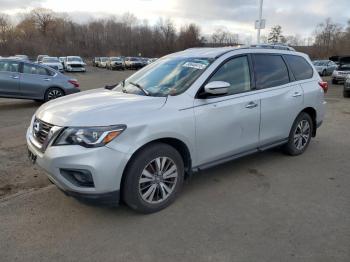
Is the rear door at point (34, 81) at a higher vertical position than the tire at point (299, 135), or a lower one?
higher

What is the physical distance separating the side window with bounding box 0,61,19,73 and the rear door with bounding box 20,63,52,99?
0.73 ft

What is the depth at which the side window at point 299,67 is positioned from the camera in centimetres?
531

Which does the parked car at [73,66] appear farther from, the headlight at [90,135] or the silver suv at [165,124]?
the headlight at [90,135]

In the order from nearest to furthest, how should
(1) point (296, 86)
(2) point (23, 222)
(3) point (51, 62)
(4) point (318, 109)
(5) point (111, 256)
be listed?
(5) point (111, 256)
(2) point (23, 222)
(1) point (296, 86)
(4) point (318, 109)
(3) point (51, 62)

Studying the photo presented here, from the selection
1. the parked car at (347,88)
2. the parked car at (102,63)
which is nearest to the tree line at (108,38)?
the parked car at (102,63)

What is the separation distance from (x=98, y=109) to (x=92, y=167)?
651mm

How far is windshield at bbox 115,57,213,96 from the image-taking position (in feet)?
12.9

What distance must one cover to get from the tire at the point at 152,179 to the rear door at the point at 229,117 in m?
0.38

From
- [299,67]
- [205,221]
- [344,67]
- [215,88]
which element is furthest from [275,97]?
[344,67]

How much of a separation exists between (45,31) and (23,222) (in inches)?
4124

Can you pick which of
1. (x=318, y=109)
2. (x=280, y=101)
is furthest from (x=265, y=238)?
(x=318, y=109)

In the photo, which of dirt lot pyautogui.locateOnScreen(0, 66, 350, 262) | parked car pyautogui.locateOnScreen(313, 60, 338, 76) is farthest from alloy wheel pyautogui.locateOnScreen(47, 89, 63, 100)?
parked car pyautogui.locateOnScreen(313, 60, 338, 76)

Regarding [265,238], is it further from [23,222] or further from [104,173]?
[23,222]

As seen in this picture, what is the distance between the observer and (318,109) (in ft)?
18.8
